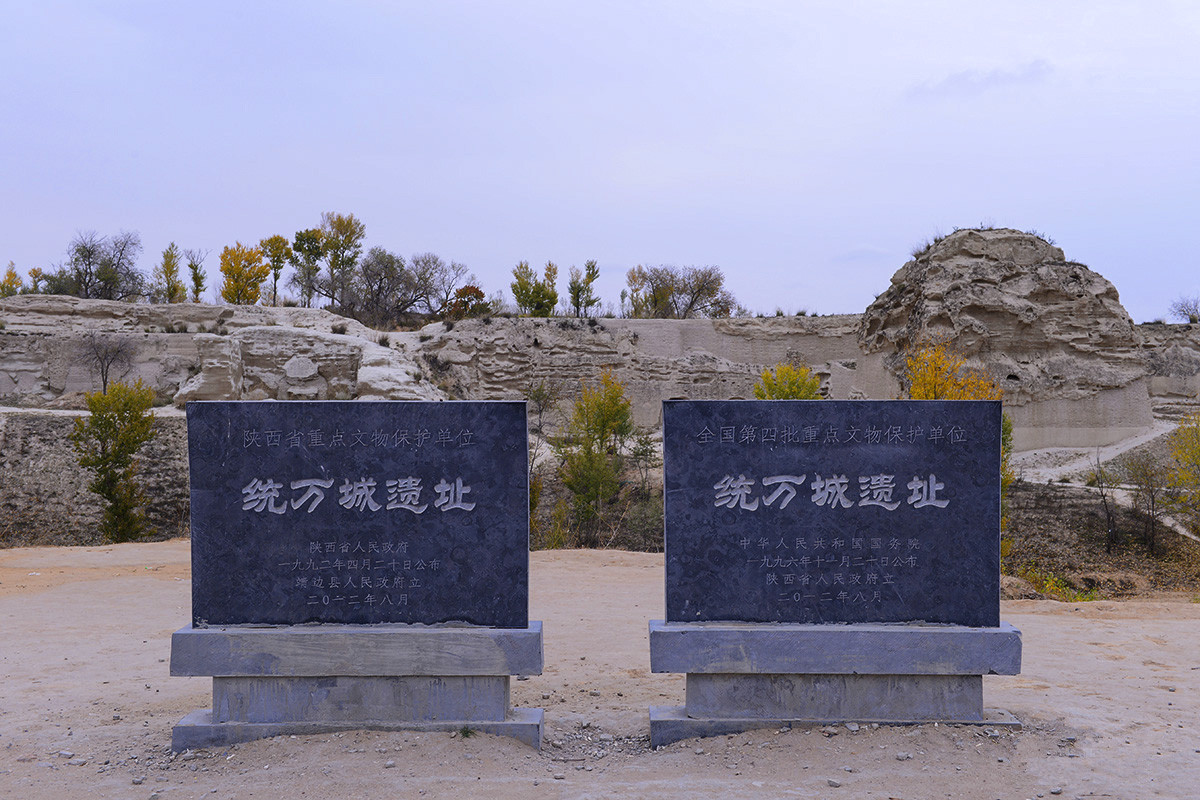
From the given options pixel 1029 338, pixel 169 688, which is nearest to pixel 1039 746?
pixel 169 688

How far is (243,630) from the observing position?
4801mm

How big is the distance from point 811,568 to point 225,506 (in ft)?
11.4

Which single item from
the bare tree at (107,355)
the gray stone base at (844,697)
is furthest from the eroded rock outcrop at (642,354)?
the gray stone base at (844,697)

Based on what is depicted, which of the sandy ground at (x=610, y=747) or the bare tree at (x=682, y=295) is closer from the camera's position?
the sandy ground at (x=610, y=747)

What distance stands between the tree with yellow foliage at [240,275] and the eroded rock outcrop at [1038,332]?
29.0 metres

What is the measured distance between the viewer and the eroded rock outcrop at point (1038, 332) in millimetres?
22781

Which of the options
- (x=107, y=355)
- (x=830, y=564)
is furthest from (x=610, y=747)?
(x=107, y=355)

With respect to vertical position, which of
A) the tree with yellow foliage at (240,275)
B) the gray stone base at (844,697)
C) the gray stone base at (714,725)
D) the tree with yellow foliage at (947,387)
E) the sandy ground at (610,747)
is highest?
the tree with yellow foliage at (240,275)

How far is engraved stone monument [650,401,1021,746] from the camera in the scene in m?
4.84

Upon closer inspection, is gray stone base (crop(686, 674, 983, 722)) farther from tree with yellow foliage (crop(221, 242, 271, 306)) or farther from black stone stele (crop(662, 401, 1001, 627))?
tree with yellow foliage (crop(221, 242, 271, 306))

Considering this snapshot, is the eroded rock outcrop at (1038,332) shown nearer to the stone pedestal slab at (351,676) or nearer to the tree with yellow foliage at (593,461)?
the tree with yellow foliage at (593,461)

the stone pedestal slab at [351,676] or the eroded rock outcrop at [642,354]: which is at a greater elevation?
the eroded rock outcrop at [642,354]

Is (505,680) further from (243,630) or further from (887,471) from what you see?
(887,471)

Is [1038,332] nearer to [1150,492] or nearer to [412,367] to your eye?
[1150,492]
